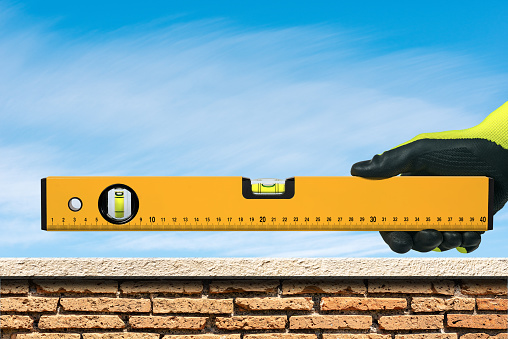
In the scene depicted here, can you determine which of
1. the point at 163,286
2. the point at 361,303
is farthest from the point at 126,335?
the point at 361,303

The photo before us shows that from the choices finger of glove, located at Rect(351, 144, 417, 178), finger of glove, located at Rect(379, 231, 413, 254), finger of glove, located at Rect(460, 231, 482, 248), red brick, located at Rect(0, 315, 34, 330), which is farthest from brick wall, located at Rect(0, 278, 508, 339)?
finger of glove, located at Rect(351, 144, 417, 178)

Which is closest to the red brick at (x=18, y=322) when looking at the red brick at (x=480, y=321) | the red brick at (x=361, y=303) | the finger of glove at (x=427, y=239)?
the red brick at (x=361, y=303)

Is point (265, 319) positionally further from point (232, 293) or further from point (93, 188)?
point (93, 188)

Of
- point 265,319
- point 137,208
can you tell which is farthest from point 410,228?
point 137,208

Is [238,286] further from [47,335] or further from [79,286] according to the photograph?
[47,335]

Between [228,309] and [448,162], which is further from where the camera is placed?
[448,162]

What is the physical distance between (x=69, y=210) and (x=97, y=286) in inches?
13.7

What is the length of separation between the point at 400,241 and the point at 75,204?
1417mm

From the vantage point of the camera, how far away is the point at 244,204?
6.70 ft

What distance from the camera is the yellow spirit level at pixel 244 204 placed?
2.04 metres

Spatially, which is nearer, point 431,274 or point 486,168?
point 431,274

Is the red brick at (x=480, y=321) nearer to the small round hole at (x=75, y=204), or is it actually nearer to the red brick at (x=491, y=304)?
the red brick at (x=491, y=304)

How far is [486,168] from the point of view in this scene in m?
2.22

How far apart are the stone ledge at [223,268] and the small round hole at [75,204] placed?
8.6 inches
